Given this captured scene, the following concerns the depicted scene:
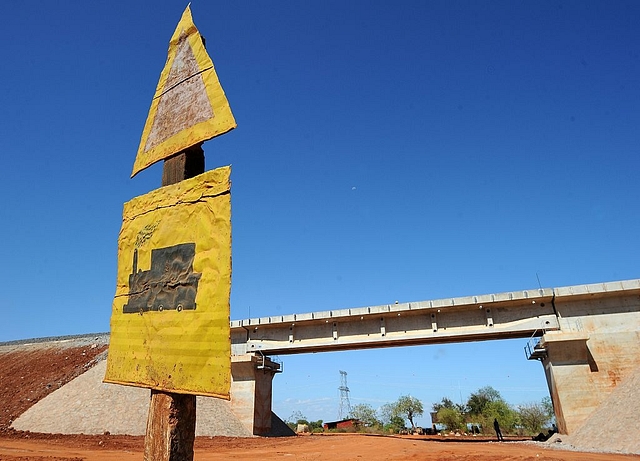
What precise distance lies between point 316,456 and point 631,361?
54.5ft

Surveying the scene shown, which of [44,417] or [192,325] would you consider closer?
[192,325]

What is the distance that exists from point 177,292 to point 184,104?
189cm

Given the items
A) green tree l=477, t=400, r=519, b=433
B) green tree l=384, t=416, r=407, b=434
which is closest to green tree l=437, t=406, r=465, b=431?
green tree l=477, t=400, r=519, b=433

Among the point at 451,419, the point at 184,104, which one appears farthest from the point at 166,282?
the point at 451,419

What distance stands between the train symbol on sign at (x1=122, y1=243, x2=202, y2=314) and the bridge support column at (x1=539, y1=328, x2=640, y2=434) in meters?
22.7

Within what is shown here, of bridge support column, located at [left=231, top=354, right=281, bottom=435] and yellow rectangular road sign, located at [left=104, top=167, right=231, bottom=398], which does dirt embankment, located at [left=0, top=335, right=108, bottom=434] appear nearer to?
bridge support column, located at [left=231, top=354, right=281, bottom=435]

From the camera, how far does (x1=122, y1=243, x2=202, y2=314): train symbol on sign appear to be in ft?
9.73

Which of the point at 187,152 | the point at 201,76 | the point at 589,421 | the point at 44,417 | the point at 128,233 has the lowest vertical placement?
the point at 589,421

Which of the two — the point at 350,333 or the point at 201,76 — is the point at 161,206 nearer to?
the point at 201,76

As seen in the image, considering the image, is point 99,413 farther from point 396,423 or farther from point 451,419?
point 396,423

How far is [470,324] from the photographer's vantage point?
78.0ft

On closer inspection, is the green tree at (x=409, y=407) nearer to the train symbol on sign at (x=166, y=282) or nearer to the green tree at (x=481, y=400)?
the green tree at (x=481, y=400)

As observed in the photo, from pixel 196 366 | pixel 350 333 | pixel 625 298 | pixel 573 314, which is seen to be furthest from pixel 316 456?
pixel 625 298

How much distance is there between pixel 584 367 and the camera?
2017 cm
